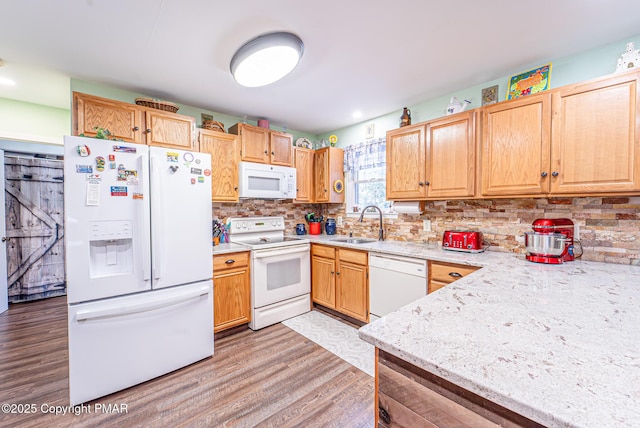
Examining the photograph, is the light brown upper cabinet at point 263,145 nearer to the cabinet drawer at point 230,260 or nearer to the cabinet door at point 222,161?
the cabinet door at point 222,161

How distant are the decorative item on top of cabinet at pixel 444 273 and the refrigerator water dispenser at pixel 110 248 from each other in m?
2.27

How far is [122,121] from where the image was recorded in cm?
227

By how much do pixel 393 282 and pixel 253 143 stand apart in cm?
214

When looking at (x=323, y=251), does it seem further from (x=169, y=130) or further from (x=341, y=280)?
(x=169, y=130)

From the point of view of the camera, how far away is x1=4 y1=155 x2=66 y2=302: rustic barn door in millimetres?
3316

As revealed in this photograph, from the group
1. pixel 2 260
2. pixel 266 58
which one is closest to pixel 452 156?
pixel 266 58

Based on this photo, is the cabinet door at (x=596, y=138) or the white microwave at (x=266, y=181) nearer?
the cabinet door at (x=596, y=138)

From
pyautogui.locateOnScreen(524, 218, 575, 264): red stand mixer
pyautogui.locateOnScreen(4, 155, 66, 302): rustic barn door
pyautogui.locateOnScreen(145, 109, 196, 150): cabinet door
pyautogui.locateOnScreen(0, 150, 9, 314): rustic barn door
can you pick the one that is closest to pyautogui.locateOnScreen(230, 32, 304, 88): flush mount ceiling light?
pyautogui.locateOnScreen(145, 109, 196, 150): cabinet door

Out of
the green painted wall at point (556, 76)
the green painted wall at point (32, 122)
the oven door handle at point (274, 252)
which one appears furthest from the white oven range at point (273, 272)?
the green painted wall at point (32, 122)

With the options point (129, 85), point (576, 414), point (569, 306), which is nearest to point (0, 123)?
point (129, 85)

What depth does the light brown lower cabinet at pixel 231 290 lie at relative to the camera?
2.47 meters

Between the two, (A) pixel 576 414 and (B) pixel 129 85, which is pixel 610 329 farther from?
(B) pixel 129 85

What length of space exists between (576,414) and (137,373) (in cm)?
237

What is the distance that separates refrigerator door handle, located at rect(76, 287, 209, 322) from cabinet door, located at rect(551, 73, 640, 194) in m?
2.79
